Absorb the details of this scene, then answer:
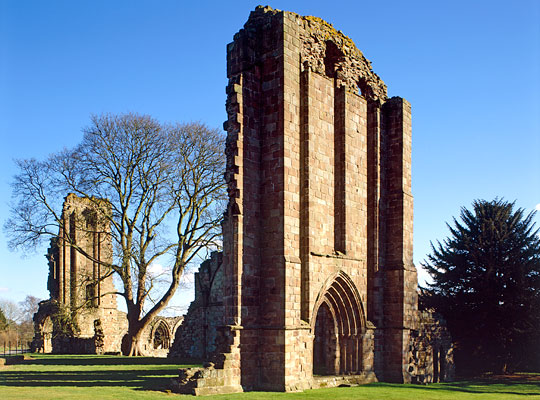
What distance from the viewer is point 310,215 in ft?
46.5

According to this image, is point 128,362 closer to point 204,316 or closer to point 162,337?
point 204,316

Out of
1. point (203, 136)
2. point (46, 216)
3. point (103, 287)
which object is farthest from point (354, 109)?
point (103, 287)

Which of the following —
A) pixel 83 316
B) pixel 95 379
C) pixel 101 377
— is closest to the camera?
pixel 95 379

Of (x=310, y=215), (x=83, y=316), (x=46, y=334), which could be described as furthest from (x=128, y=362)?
(x=46, y=334)

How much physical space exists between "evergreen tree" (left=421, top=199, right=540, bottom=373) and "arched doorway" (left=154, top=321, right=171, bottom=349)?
700 inches

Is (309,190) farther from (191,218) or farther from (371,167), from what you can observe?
(191,218)

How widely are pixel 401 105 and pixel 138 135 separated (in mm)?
10760

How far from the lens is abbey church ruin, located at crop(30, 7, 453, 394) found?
1316 cm

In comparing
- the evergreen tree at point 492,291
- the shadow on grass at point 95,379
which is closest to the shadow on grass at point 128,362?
the shadow on grass at point 95,379

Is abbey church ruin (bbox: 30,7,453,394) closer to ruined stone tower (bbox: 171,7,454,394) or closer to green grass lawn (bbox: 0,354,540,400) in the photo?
ruined stone tower (bbox: 171,7,454,394)

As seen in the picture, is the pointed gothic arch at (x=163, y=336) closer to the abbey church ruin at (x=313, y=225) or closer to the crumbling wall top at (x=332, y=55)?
the abbey church ruin at (x=313, y=225)

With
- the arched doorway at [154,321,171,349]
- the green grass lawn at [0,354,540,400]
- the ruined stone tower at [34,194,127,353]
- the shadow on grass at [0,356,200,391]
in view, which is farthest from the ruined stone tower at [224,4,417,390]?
the arched doorway at [154,321,171,349]

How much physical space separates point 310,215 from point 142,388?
220 inches

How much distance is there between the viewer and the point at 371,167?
17.4m
